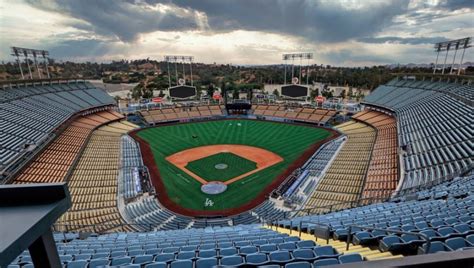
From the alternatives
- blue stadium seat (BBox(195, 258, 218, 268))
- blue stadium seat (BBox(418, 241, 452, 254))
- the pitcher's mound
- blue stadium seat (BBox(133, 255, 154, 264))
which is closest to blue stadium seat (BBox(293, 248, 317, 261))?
blue stadium seat (BBox(195, 258, 218, 268))

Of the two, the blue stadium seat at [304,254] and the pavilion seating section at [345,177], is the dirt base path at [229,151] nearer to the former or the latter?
the pavilion seating section at [345,177]

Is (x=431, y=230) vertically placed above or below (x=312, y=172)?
above

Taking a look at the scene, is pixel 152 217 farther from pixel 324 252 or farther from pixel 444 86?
pixel 444 86

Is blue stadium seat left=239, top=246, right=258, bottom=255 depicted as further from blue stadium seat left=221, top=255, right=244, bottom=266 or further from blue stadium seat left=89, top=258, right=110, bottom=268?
blue stadium seat left=89, top=258, right=110, bottom=268

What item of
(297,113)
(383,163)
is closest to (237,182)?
(383,163)

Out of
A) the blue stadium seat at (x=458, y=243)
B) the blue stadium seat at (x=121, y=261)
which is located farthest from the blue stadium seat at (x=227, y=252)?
the blue stadium seat at (x=458, y=243)

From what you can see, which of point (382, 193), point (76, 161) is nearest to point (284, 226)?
point (382, 193)
